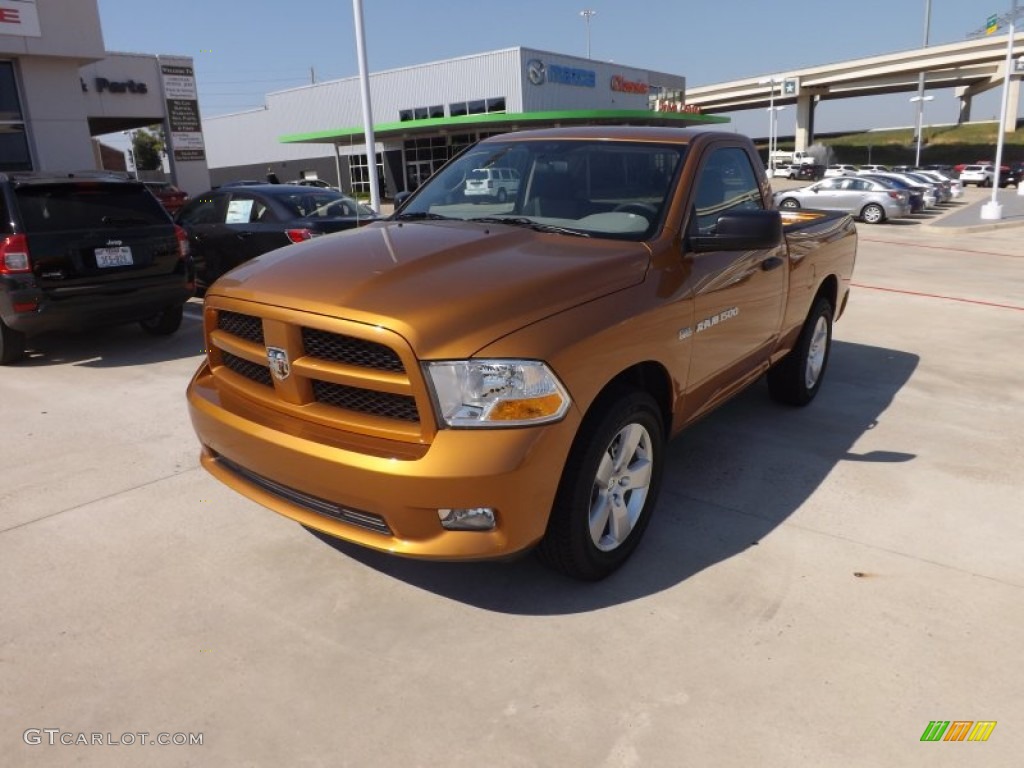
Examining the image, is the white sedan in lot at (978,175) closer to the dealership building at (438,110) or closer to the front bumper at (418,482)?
the dealership building at (438,110)

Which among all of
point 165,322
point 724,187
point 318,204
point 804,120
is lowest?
point 165,322

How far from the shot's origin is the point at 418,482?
8.47 feet

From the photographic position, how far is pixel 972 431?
514 cm

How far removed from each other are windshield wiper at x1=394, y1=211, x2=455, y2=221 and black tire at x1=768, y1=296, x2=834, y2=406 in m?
2.51

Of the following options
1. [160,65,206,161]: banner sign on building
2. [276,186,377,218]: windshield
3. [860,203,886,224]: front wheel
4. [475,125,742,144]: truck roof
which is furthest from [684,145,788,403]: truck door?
[160,65,206,161]: banner sign on building

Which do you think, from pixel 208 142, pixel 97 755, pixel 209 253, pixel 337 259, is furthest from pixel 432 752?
pixel 208 142

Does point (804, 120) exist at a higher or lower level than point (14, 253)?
higher

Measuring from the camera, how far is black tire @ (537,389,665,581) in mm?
2918

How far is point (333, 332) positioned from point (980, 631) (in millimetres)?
2678

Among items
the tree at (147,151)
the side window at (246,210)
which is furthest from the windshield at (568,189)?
the tree at (147,151)

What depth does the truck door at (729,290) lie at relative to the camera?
3.69 metres

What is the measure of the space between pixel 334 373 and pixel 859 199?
25042mm

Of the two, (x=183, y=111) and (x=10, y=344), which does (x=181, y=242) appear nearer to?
(x=10, y=344)

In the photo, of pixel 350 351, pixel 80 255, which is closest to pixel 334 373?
pixel 350 351
